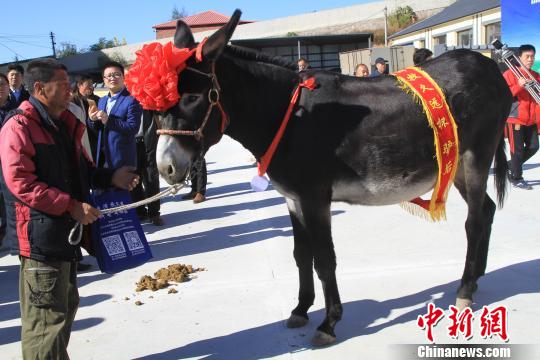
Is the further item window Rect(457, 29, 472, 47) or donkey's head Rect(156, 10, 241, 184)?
window Rect(457, 29, 472, 47)

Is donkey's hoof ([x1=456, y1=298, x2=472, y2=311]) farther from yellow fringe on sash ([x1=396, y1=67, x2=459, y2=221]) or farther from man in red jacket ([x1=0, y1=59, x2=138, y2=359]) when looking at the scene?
man in red jacket ([x1=0, y1=59, x2=138, y2=359])

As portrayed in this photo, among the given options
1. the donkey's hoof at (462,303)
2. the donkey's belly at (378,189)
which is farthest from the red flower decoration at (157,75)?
the donkey's hoof at (462,303)

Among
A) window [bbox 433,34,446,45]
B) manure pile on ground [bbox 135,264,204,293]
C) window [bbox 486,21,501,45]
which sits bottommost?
manure pile on ground [bbox 135,264,204,293]

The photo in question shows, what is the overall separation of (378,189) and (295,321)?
3.56 feet

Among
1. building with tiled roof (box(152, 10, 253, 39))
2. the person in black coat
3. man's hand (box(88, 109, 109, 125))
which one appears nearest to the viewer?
man's hand (box(88, 109, 109, 125))

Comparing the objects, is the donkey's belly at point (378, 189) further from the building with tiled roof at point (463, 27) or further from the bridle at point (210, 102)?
the building with tiled roof at point (463, 27)

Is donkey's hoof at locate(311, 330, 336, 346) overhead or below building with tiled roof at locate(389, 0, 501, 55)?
below

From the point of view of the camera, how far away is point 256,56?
2859mm

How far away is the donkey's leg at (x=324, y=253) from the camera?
2852mm

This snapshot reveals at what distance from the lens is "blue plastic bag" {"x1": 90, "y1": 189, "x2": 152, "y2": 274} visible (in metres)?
2.68

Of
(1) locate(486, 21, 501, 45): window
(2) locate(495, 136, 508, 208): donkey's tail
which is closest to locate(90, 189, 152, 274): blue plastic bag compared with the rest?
(2) locate(495, 136, 508, 208): donkey's tail

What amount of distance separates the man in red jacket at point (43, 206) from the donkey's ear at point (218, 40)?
77 centimetres

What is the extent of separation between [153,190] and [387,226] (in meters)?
3.11

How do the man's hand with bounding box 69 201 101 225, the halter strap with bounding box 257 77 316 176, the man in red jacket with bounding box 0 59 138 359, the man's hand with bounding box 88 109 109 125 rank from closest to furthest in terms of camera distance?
the man in red jacket with bounding box 0 59 138 359 < the man's hand with bounding box 69 201 101 225 < the halter strap with bounding box 257 77 316 176 < the man's hand with bounding box 88 109 109 125
